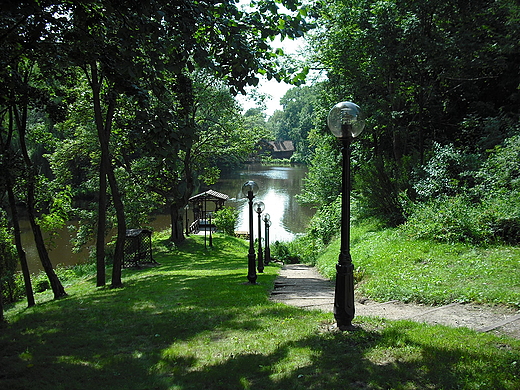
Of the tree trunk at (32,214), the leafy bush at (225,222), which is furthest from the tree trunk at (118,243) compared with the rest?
the leafy bush at (225,222)

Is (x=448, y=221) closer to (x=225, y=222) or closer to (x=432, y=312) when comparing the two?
(x=432, y=312)

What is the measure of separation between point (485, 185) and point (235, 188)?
145 ft

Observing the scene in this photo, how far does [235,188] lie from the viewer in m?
54.1

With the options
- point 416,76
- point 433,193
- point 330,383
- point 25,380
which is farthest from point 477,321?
point 416,76

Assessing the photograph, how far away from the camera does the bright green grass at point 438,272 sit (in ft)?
20.7

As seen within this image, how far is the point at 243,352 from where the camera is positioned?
4.54 meters

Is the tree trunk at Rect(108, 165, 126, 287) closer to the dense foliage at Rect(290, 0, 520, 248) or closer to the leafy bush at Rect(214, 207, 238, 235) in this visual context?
the dense foliage at Rect(290, 0, 520, 248)

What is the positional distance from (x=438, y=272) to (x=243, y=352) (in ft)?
16.3

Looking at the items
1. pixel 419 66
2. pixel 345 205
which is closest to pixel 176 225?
pixel 419 66

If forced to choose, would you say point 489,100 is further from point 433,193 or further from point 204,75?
point 204,75

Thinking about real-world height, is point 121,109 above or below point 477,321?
above

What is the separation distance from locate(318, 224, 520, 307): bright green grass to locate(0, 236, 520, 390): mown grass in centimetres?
185

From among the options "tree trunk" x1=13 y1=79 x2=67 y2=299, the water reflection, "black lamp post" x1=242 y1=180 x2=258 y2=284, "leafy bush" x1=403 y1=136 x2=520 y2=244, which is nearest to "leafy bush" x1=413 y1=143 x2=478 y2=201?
"leafy bush" x1=403 y1=136 x2=520 y2=244

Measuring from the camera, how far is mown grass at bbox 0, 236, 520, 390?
3.59m
